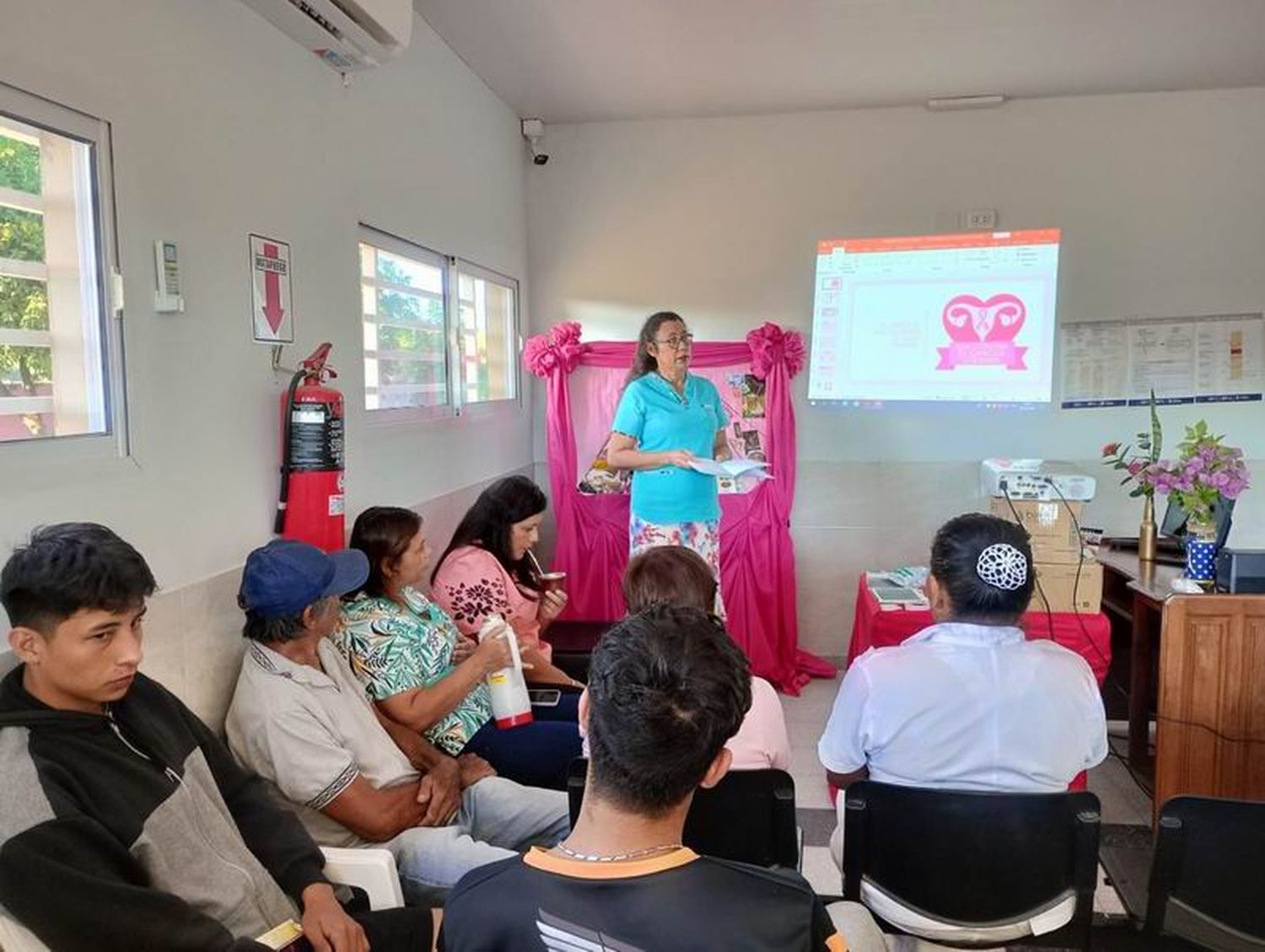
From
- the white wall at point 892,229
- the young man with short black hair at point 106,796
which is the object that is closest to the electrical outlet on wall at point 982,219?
the white wall at point 892,229

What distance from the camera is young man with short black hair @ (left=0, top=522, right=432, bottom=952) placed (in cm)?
116

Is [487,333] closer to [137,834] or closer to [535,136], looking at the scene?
[535,136]

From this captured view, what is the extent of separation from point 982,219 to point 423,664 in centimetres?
330

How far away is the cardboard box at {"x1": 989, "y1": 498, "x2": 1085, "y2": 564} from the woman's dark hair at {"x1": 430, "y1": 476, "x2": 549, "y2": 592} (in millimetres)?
1424

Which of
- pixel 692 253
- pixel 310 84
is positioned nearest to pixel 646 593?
pixel 310 84

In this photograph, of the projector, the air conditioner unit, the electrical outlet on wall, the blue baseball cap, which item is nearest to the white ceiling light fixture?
the electrical outlet on wall

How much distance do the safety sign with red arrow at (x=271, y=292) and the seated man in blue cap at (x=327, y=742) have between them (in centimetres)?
58

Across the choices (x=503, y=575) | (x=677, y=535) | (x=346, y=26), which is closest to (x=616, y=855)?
(x=503, y=575)

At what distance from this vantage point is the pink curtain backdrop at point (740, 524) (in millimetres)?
4121

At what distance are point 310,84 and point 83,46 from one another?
2.71 feet

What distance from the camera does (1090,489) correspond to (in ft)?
8.92

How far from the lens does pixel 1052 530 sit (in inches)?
107

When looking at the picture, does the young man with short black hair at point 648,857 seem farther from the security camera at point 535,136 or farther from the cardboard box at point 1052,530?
the security camera at point 535,136

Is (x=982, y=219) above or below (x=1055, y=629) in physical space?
above
